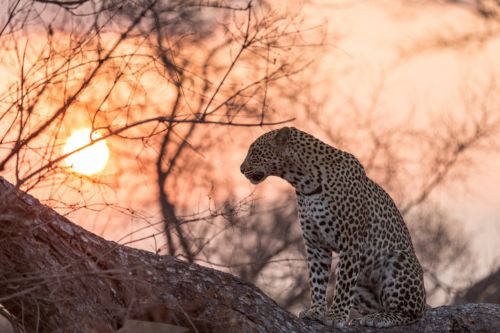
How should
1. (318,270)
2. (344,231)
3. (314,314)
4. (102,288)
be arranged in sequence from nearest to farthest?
(102,288)
(314,314)
(344,231)
(318,270)

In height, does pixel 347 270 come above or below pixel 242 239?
below

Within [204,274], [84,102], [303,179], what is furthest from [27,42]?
[303,179]

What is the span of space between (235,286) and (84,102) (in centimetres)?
231

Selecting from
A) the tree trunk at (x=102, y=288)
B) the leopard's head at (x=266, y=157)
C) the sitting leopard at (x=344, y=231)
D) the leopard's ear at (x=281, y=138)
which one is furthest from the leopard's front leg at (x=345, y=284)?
the leopard's ear at (x=281, y=138)

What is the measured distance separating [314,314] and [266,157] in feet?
5.05

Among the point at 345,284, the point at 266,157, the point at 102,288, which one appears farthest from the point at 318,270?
the point at 102,288

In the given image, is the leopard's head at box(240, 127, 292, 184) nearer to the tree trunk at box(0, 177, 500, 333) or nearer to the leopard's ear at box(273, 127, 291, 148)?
the leopard's ear at box(273, 127, 291, 148)

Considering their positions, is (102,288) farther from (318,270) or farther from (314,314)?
(318,270)

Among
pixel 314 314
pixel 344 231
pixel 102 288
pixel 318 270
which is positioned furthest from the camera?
pixel 318 270

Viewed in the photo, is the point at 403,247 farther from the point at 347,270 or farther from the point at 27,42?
the point at 27,42

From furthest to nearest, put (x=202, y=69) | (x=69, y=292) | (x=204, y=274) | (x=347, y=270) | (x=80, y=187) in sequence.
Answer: (x=202, y=69) < (x=347, y=270) < (x=204, y=274) < (x=69, y=292) < (x=80, y=187)

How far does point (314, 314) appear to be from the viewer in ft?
32.5

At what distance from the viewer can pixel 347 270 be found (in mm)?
9953

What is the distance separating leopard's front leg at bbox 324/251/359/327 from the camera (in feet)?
32.6
